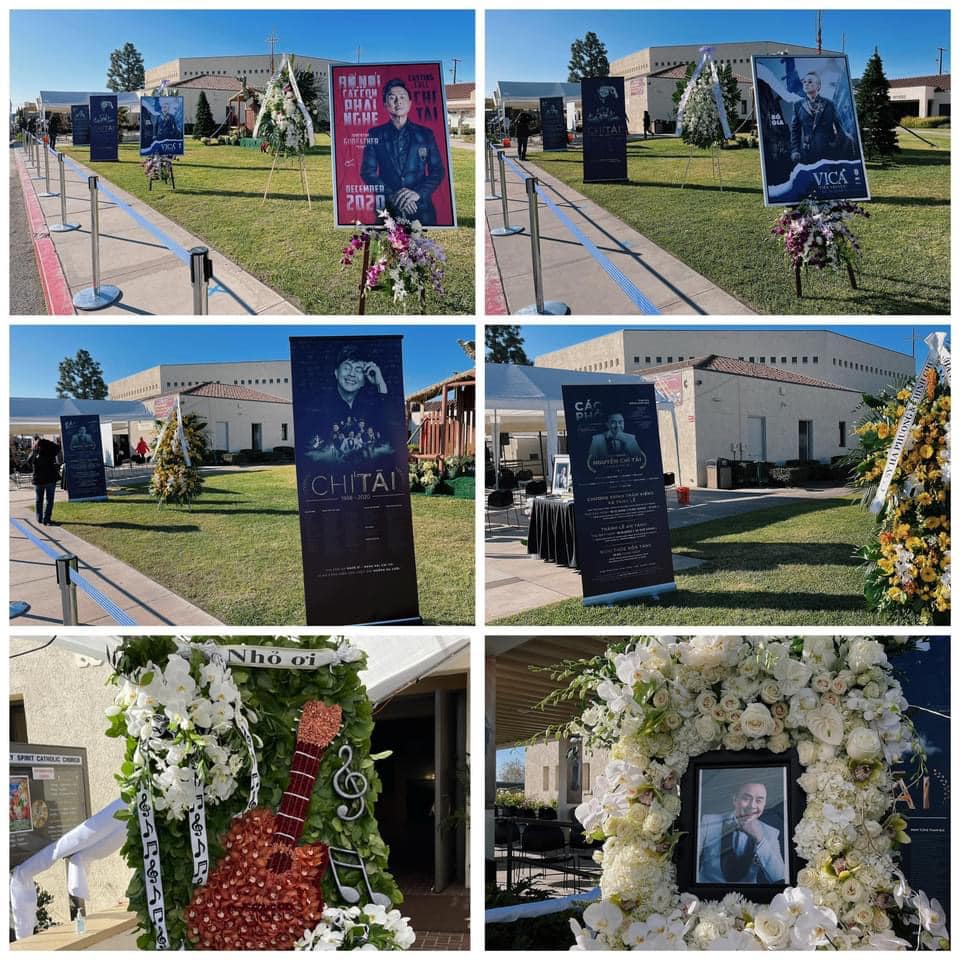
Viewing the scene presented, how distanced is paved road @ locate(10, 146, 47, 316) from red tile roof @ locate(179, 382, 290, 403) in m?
1.57

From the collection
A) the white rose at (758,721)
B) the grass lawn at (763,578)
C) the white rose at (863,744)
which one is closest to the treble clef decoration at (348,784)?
the white rose at (758,721)

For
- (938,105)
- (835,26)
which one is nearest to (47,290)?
(835,26)

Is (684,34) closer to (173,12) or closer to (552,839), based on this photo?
(173,12)

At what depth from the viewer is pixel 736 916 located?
291 cm

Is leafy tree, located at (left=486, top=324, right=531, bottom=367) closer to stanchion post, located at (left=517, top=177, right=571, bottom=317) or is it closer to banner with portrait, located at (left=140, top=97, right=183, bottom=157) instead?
stanchion post, located at (left=517, top=177, right=571, bottom=317)

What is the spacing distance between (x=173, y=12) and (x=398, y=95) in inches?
91.0

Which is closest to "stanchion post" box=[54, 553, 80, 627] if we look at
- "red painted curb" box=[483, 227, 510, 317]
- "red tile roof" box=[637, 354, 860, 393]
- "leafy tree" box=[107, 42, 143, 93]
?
"red painted curb" box=[483, 227, 510, 317]

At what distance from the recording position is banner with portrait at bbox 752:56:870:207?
4840 millimetres

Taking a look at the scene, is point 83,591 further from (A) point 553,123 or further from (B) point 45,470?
(A) point 553,123

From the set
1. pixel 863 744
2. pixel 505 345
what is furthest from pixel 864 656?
pixel 505 345

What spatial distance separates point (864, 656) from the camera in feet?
9.53

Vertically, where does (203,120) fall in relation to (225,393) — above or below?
above

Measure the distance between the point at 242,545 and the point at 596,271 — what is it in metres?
3.35

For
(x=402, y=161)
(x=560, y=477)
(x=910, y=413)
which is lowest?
(x=560, y=477)
